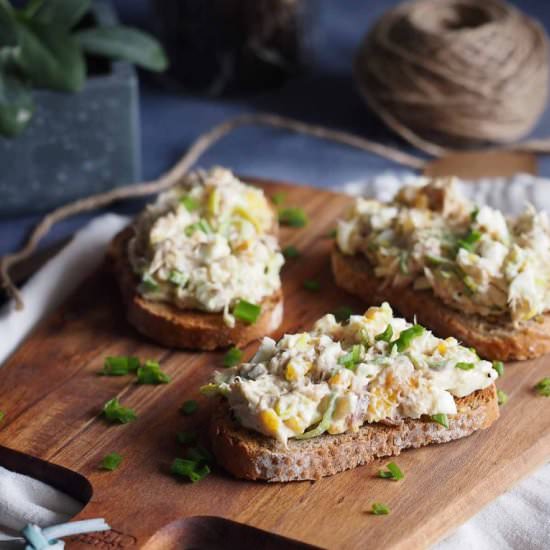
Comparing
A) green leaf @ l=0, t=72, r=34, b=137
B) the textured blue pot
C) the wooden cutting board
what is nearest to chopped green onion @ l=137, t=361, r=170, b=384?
the wooden cutting board

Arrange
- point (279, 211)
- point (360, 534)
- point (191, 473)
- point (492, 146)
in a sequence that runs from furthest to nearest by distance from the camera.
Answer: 1. point (492, 146)
2. point (279, 211)
3. point (191, 473)
4. point (360, 534)

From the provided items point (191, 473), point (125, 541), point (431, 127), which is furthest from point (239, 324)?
point (431, 127)

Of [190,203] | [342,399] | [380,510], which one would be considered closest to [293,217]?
[190,203]

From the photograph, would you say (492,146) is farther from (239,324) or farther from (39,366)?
(39,366)

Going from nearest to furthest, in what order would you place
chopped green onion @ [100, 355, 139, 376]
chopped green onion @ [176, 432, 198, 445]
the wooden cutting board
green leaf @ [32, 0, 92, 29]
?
1. the wooden cutting board
2. chopped green onion @ [176, 432, 198, 445]
3. chopped green onion @ [100, 355, 139, 376]
4. green leaf @ [32, 0, 92, 29]

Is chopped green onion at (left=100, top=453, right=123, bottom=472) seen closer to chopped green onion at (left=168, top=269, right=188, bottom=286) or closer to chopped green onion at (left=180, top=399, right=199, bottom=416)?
chopped green onion at (left=180, top=399, right=199, bottom=416)

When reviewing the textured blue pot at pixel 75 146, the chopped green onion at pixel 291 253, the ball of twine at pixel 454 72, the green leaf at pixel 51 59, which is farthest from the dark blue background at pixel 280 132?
the chopped green onion at pixel 291 253
